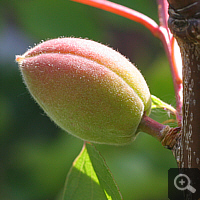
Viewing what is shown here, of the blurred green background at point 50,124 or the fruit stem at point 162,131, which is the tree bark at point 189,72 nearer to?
the fruit stem at point 162,131

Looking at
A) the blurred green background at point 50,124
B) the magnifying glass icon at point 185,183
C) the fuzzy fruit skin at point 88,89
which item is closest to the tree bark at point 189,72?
the magnifying glass icon at point 185,183

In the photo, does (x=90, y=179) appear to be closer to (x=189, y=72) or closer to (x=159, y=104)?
(x=159, y=104)

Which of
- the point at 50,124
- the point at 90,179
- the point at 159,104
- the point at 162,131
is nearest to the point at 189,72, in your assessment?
the point at 162,131

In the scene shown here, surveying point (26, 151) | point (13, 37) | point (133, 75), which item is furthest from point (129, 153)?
point (13, 37)

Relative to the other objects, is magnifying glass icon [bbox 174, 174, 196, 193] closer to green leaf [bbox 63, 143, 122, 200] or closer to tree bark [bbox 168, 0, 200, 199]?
tree bark [bbox 168, 0, 200, 199]

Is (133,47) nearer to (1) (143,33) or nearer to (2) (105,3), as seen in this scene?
(1) (143,33)

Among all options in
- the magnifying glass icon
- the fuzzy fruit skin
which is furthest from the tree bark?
the fuzzy fruit skin

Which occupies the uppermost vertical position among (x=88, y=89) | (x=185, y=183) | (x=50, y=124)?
(x=88, y=89)
